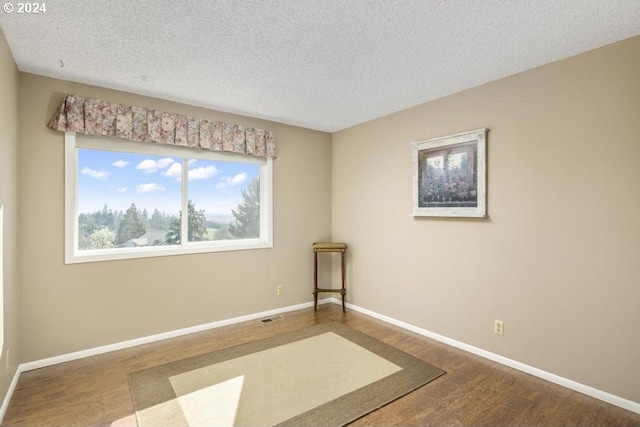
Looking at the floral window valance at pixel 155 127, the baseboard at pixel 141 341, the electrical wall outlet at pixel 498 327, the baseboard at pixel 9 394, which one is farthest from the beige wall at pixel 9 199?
the electrical wall outlet at pixel 498 327

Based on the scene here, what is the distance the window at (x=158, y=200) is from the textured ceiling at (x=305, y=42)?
2.24ft

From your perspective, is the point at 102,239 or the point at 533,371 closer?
the point at 533,371

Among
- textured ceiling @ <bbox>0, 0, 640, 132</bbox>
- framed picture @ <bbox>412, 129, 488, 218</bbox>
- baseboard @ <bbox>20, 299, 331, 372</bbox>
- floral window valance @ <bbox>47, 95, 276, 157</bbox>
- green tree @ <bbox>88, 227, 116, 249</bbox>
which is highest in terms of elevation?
textured ceiling @ <bbox>0, 0, 640, 132</bbox>

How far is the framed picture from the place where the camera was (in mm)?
2930

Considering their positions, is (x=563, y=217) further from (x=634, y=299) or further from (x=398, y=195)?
(x=398, y=195)

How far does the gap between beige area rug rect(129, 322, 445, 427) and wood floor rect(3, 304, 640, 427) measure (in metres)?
0.12

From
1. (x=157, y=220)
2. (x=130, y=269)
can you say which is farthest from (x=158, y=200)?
(x=130, y=269)

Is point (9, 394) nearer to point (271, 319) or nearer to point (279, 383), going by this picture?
point (279, 383)

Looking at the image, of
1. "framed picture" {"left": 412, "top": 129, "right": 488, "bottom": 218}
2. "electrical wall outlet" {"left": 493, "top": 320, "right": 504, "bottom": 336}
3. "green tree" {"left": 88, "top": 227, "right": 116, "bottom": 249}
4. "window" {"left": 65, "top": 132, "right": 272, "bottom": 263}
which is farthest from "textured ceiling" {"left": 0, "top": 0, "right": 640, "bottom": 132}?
"electrical wall outlet" {"left": 493, "top": 320, "right": 504, "bottom": 336}

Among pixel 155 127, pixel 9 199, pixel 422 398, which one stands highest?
pixel 155 127

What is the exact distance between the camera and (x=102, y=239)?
3.11 m

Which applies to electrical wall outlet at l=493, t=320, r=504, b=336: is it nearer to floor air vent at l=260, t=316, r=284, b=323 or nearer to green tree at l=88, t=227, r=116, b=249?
floor air vent at l=260, t=316, r=284, b=323

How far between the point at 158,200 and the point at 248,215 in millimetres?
1075

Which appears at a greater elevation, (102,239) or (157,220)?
(157,220)
